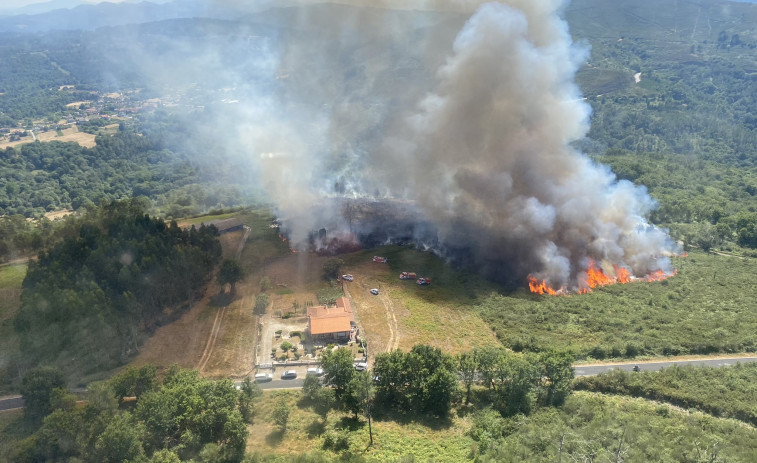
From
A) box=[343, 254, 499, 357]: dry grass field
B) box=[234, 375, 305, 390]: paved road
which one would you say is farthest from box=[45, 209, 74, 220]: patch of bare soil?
box=[234, 375, 305, 390]: paved road

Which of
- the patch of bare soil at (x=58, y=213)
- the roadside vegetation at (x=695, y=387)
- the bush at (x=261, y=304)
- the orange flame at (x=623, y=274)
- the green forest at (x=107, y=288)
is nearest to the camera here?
the roadside vegetation at (x=695, y=387)

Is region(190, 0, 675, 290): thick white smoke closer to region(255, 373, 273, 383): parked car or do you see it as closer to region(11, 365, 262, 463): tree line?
region(255, 373, 273, 383): parked car

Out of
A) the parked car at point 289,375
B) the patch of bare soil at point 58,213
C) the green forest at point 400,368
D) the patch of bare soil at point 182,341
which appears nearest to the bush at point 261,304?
the green forest at point 400,368

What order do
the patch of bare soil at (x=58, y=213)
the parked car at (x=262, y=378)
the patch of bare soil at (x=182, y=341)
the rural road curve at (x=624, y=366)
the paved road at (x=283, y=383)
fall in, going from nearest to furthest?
the paved road at (x=283, y=383) < the rural road curve at (x=624, y=366) < the parked car at (x=262, y=378) < the patch of bare soil at (x=182, y=341) < the patch of bare soil at (x=58, y=213)

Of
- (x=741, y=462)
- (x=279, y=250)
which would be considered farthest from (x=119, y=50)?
(x=741, y=462)

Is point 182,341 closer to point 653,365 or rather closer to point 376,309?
point 376,309

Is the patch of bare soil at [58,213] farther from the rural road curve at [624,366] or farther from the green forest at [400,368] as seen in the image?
Answer: the rural road curve at [624,366]

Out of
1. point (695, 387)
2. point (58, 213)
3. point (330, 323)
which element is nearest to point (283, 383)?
point (330, 323)
